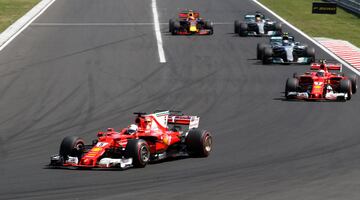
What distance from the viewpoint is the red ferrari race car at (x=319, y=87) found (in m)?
33.6

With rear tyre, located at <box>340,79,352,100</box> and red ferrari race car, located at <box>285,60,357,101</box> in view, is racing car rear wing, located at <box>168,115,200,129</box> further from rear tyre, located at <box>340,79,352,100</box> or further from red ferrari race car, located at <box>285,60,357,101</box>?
rear tyre, located at <box>340,79,352,100</box>

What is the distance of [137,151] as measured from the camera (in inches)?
846

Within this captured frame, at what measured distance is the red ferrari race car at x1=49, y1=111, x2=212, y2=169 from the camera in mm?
21688

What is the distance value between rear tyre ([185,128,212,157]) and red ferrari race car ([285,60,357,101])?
1100 centimetres

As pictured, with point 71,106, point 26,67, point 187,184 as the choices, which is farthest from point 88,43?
point 187,184

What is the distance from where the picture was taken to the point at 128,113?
31.5m

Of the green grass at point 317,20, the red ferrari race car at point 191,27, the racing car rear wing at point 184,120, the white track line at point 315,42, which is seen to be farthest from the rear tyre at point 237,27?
the racing car rear wing at point 184,120

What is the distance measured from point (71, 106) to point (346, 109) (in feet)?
31.7

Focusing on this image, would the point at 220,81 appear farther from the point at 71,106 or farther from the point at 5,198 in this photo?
the point at 5,198

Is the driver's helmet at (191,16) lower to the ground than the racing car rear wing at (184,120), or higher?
higher

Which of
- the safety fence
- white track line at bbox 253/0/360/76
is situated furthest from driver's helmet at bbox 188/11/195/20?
the safety fence

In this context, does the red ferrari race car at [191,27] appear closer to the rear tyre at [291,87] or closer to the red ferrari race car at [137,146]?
the rear tyre at [291,87]

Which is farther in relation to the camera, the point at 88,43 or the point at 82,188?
the point at 88,43

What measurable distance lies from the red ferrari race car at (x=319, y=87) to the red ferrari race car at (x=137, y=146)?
33.2 feet
